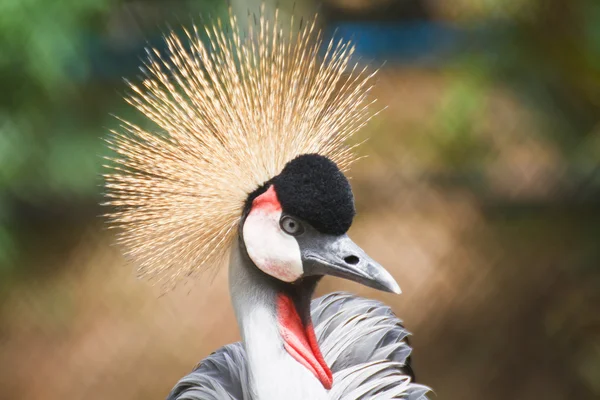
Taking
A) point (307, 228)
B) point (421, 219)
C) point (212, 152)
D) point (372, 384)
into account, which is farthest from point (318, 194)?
point (421, 219)

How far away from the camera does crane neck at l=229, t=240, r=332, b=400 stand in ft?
3.70

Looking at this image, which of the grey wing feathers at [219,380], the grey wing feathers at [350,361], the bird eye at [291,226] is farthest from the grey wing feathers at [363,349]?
the bird eye at [291,226]

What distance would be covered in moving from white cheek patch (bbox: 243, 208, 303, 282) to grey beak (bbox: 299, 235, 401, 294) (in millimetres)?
14

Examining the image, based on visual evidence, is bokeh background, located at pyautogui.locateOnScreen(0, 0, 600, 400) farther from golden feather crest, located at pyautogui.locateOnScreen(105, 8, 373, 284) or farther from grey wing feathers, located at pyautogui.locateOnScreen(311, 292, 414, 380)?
golden feather crest, located at pyautogui.locateOnScreen(105, 8, 373, 284)

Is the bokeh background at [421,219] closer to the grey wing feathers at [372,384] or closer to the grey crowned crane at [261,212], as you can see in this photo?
the grey crowned crane at [261,212]

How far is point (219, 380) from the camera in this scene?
1.31 m

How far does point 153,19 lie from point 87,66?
207 millimetres

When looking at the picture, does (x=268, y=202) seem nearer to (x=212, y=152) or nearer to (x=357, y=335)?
(x=212, y=152)

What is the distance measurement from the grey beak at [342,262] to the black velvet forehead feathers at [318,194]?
16mm

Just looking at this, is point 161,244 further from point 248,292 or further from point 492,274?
point 492,274

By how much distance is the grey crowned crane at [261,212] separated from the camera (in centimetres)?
111

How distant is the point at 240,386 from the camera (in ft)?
4.27

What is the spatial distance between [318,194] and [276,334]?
20cm

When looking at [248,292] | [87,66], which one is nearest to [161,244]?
[248,292]
